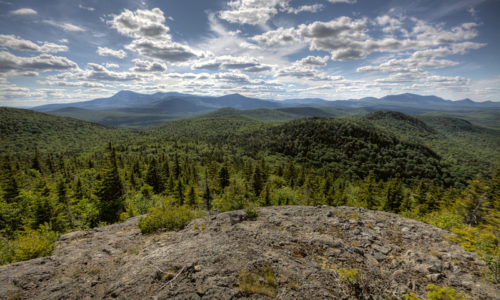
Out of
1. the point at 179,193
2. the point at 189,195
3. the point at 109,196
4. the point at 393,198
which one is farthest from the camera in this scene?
the point at 179,193

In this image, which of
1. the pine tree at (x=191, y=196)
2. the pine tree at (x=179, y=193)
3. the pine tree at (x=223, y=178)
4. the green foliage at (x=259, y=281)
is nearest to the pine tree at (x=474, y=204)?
the green foliage at (x=259, y=281)

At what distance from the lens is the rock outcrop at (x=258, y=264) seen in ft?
19.9

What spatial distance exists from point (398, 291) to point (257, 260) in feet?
16.0

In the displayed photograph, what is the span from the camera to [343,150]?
17362cm

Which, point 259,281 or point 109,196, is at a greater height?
point 259,281

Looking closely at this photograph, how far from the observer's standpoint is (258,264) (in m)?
7.09

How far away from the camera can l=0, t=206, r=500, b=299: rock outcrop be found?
19.9 feet

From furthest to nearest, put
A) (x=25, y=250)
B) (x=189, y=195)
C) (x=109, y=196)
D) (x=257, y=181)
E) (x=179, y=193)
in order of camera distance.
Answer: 1. (x=257, y=181)
2. (x=179, y=193)
3. (x=189, y=195)
4. (x=109, y=196)
5. (x=25, y=250)

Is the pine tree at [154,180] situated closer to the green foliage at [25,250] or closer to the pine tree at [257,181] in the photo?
the pine tree at [257,181]

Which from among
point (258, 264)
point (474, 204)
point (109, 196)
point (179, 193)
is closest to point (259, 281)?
point (258, 264)

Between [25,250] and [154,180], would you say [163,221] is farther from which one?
[154,180]

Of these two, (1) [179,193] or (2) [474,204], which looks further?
(1) [179,193]

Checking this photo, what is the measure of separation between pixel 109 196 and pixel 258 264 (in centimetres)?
2523

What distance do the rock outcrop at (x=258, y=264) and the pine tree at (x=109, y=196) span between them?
1489 cm
